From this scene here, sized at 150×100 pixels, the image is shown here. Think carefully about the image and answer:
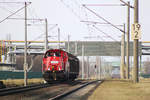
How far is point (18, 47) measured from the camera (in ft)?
340

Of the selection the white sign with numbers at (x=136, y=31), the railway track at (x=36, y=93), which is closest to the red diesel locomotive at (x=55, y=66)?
the railway track at (x=36, y=93)

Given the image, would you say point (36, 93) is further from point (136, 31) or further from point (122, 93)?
point (136, 31)

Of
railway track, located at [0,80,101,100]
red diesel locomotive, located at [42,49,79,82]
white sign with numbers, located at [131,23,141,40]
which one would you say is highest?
white sign with numbers, located at [131,23,141,40]

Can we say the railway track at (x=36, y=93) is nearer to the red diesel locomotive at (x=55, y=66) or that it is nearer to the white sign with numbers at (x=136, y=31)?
the white sign with numbers at (x=136, y=31)

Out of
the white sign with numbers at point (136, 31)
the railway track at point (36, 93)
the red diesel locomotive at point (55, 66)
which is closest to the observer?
the railway track at point (36, 93)

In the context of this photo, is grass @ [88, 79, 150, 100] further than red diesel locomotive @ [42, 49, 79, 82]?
No

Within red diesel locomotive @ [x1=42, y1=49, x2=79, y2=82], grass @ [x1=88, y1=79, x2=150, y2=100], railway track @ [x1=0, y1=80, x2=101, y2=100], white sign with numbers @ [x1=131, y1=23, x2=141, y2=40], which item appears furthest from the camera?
red diesel locomotive @ [x1=42, y1=49, x2=79, y2=82]

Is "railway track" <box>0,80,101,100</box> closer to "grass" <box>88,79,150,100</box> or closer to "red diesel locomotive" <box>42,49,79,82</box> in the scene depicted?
"grass" <box>88,79,150,100</box>

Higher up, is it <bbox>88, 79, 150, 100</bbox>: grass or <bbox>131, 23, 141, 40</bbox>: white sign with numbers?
<bbox>131, 23, 141, 40</bbox>: white sign with numbers

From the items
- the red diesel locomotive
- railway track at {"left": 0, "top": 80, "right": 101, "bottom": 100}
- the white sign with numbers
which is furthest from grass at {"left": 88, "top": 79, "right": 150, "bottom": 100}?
the red diesel locomotive

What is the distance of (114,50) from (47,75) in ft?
146

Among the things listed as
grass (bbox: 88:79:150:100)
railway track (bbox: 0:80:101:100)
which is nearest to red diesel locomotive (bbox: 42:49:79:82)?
railway track (bbox: 0:80:101:100)

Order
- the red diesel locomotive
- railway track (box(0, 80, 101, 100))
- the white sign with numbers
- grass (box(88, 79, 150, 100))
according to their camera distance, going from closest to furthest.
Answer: grass (box(88, 79, 150, 100)), railway track (box(0, 80, 101, 100)), the white sign with numbers, the red diesel locomotive

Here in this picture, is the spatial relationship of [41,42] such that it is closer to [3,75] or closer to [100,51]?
[100,51]
